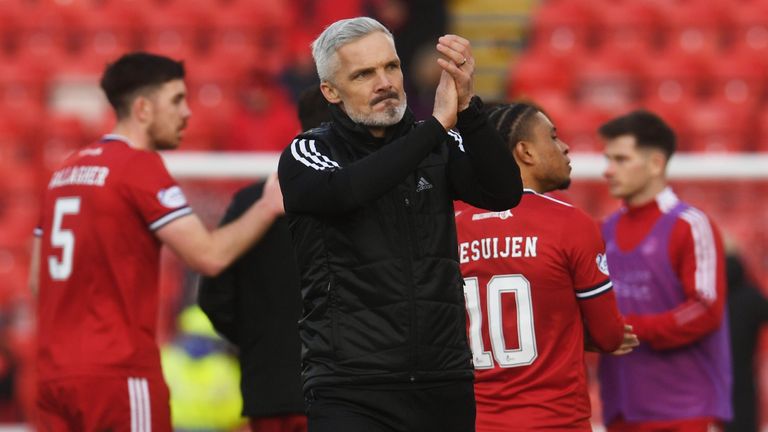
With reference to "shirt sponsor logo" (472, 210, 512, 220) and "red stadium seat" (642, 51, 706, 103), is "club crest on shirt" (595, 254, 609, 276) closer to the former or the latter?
"shirt sponsor logo" (472, 210, 512, 220)

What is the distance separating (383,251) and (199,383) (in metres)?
4.84

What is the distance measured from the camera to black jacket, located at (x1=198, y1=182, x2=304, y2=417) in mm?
5059

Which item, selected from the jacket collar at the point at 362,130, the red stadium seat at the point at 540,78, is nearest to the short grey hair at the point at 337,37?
the jacket collar at the point at 362,130

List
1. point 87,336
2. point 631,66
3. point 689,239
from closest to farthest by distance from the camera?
1. point 87,336
2. point 689,239
3. point 631,66

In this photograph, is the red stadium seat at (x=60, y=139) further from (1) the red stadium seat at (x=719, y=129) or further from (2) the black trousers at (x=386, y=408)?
(2) the black trousers at (x=386, y=408)

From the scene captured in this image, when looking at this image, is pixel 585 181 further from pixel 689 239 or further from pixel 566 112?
pixel 566 112

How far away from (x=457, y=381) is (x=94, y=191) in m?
1.75

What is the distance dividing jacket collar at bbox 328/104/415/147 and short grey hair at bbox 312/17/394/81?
0.13 m

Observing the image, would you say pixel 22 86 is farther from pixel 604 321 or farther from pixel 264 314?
pixel 604 321

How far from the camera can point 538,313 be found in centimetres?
434

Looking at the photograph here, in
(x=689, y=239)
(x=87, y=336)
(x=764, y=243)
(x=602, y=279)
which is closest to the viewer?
(x=602, y=279)

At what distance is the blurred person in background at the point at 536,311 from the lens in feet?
14.1

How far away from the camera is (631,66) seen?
1239cm

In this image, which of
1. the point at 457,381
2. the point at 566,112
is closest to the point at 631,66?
the point at 566,112
